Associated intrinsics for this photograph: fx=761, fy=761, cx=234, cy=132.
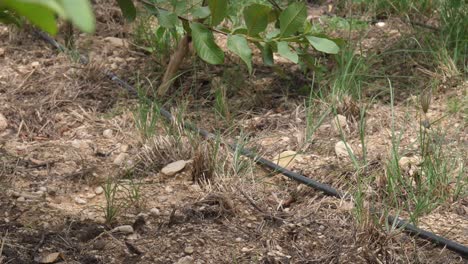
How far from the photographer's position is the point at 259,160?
2512 millimetres

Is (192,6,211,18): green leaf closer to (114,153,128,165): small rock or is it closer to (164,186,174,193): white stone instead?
(164,186,174,193): white stone

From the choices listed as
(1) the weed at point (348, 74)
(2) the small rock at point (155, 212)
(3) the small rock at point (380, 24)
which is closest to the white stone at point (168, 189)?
(2) the small rock at point (155, 212)

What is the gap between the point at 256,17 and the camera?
190cm

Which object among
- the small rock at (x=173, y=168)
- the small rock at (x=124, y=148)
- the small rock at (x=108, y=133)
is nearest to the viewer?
the small rock at (x=173, y=168)

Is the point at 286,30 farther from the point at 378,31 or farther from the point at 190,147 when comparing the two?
the point at 378,31

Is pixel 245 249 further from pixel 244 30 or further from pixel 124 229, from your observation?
pixel 244 30

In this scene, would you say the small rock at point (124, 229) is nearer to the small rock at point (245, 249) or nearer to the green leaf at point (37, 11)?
the small rock at point (245, 249)

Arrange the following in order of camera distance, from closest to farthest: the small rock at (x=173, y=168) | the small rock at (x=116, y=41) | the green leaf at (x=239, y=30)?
1. the green leaf at (x=239, y=30)
2. the small rock at (x=173, y=168)
3. the small rock at (x=116, y=41)

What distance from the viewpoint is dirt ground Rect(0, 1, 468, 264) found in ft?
6.50

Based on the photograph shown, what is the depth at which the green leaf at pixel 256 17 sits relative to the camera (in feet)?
6.22

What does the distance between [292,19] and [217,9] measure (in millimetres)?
220

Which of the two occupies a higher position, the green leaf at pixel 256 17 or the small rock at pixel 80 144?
the green leaf at pixel 256 17

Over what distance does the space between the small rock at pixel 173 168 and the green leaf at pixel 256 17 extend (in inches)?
27.2

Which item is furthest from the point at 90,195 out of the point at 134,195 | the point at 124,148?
the point at 124,148
